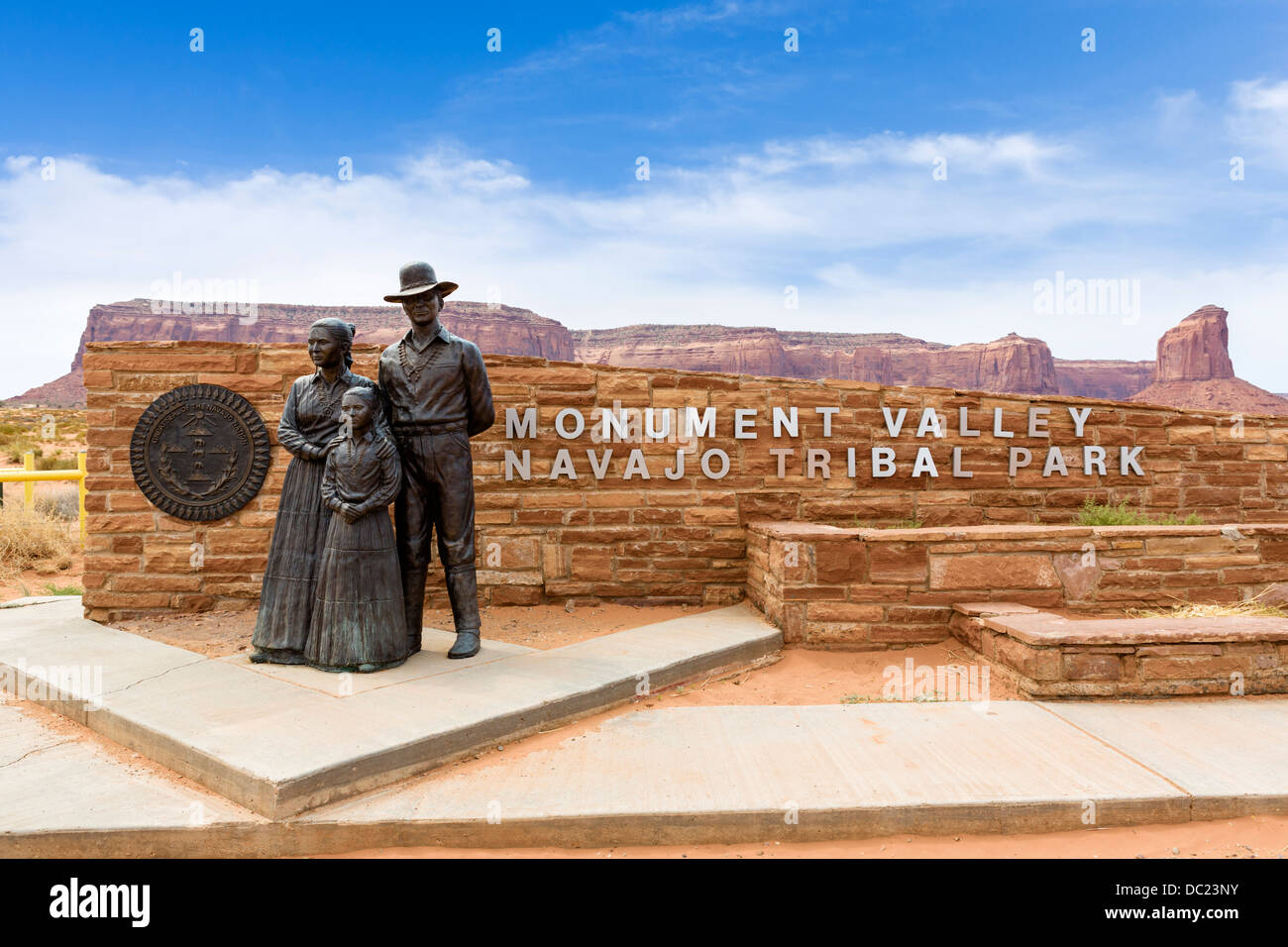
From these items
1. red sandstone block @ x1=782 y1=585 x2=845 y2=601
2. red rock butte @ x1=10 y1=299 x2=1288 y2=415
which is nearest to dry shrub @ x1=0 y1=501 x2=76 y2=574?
red sandstone block @ x1=782 y1=585 x2=845 y2=601

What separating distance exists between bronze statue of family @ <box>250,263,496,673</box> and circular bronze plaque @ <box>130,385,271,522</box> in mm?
1500

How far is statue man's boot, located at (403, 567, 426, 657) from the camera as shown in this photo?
5117mm

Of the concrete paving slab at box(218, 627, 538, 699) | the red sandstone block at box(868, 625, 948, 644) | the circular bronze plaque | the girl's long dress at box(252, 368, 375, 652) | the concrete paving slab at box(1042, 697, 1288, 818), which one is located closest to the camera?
the concrete paving slab at box(1042, 697, 1288, 818)

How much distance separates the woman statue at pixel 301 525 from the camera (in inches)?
190

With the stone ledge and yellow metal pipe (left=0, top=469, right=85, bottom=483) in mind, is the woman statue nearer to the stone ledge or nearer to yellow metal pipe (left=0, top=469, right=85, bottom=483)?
the stone ledge

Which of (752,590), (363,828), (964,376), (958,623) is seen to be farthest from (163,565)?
(964,376)

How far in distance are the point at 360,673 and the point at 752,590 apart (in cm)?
340

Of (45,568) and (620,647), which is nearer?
(620,647)

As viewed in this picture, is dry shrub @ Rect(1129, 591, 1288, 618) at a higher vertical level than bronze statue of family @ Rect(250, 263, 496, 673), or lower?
lower

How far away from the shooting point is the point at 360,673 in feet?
15.2

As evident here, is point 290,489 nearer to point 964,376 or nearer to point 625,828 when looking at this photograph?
point 625,828

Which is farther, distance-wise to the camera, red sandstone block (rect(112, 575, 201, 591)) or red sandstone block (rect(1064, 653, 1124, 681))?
red sandstone block (rect(112, 575, 201, 591))

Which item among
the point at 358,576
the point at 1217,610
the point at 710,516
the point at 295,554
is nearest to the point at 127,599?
the point at 295,554

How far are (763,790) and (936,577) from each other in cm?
308
